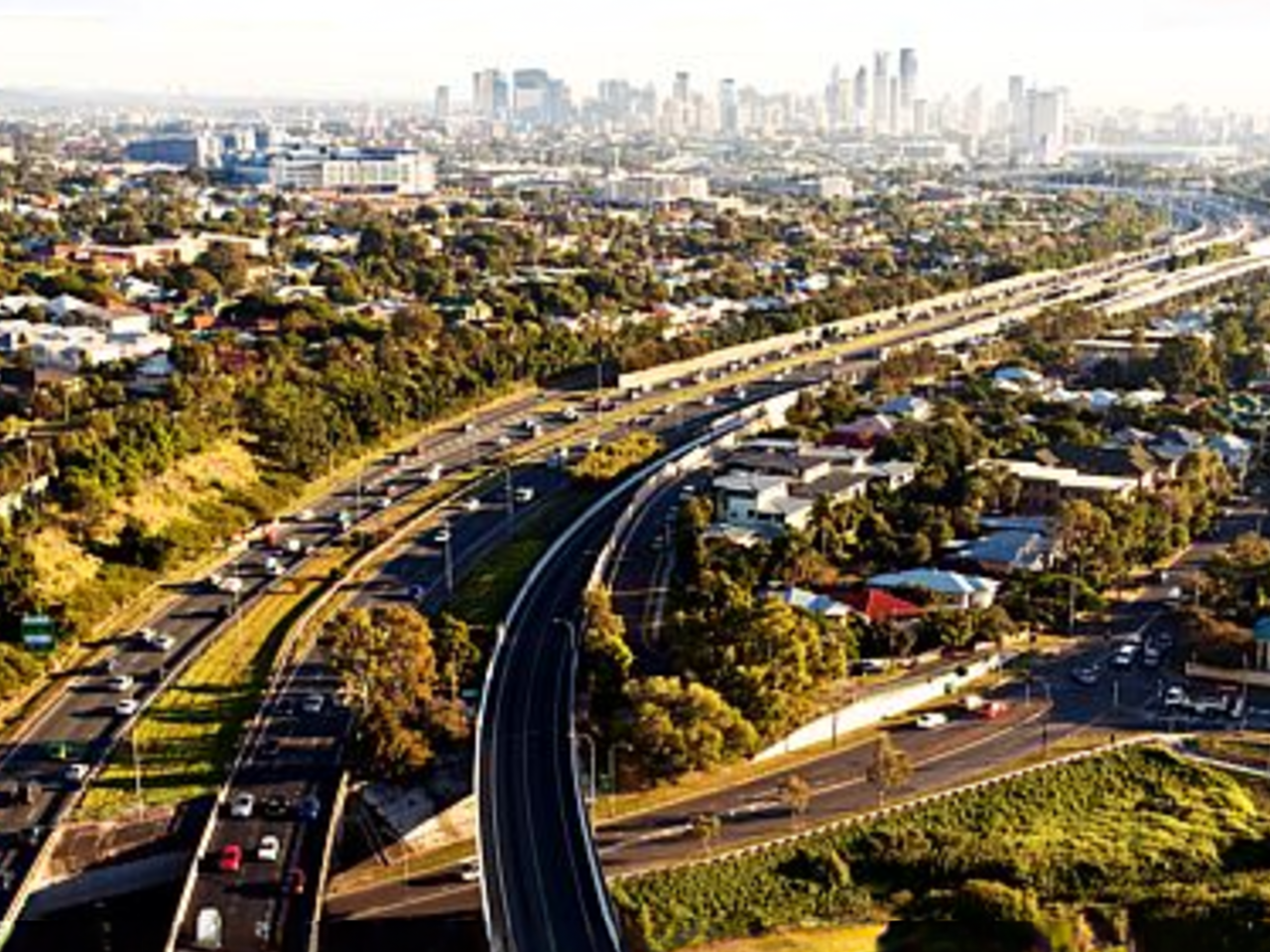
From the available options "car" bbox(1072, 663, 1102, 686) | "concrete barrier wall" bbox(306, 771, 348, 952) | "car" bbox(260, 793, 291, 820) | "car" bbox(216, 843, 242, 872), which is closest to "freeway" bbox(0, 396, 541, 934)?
"car" bbox(216, 843, 242, 872)

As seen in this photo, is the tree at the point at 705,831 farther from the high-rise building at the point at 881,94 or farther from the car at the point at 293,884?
the high-rise building at the point at 881,94

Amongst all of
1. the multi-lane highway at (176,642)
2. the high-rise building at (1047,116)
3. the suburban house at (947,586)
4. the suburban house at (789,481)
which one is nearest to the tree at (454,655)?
the multi-lane highway at (176,642)

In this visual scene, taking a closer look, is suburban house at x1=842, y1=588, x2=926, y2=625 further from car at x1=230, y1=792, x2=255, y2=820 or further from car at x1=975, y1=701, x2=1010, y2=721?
car at x1=230, y1=792, x2=255, y2=820

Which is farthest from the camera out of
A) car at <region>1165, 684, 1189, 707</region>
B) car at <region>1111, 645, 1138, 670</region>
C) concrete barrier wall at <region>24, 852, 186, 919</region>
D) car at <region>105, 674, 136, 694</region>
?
car at <region>1111, 645, 1138, 670</region>

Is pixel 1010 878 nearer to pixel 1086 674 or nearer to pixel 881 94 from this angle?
pixel 1086 674

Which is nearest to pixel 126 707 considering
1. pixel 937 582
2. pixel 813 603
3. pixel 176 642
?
pixel 176 642
